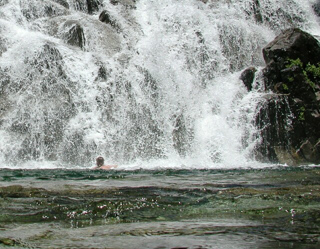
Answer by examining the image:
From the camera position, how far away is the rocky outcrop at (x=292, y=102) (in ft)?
57.3

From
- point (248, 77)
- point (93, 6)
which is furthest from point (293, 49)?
point (93, 6)

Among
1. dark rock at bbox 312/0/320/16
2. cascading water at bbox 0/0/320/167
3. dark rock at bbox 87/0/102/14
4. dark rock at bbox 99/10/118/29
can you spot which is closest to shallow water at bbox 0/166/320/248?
cascading water at bbox 0/0/320/167

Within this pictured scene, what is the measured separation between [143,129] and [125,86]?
229 cm

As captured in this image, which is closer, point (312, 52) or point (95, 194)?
point (95, 194)

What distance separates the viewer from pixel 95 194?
21.0ft

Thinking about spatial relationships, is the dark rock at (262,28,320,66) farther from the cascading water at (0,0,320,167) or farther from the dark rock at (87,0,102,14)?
the dark rock at (87,0,102,14)

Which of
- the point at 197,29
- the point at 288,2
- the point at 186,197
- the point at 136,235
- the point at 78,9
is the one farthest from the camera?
the point at 288,2

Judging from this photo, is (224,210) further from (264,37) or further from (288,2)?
(288,2)

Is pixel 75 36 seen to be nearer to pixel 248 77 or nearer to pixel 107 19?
pixel 107 19

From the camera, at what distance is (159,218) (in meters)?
4.93

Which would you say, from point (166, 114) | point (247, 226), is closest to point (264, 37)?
point (166, 114)

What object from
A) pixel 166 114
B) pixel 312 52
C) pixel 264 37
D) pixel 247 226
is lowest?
pixel 247 226

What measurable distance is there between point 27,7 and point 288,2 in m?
15.0

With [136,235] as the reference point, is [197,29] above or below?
above
